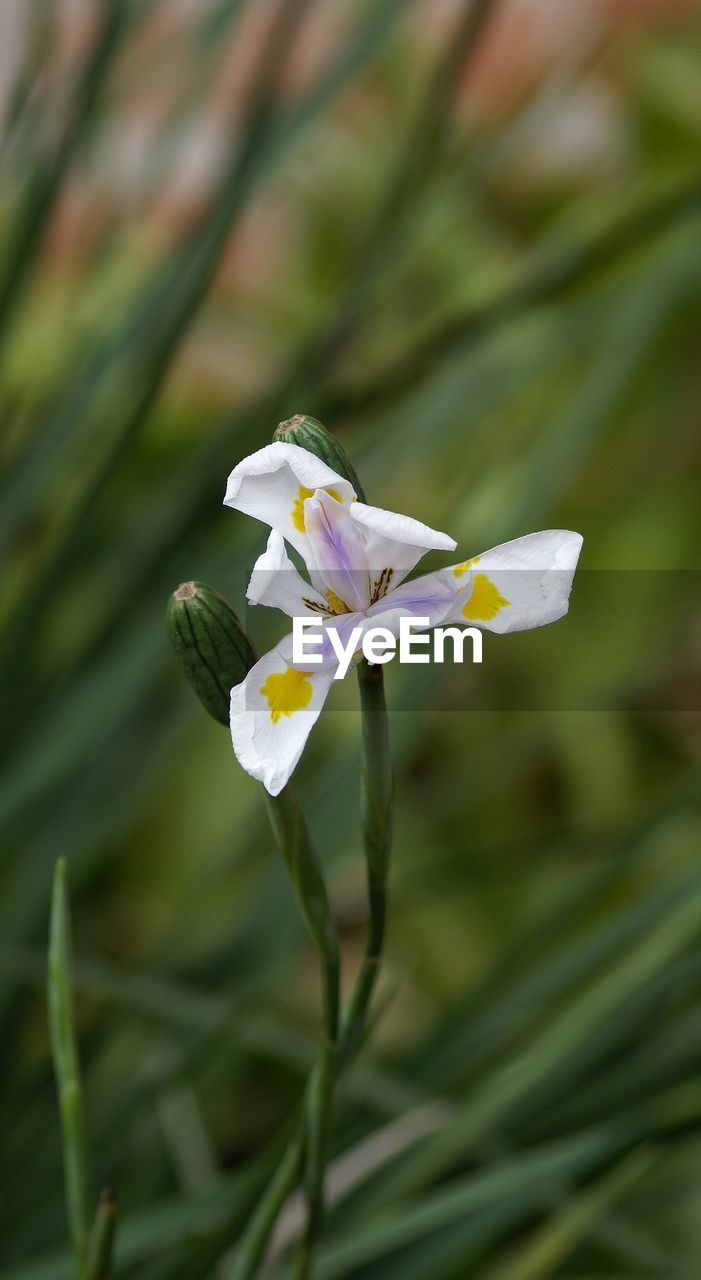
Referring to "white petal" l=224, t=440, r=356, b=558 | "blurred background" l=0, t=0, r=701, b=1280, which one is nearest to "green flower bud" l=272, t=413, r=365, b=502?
"white petal" l=224, t=440, r=356, b=558

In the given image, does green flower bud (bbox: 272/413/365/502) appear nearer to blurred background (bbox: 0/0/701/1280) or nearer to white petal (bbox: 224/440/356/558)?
white petal (bbox: 224/440/356/558)

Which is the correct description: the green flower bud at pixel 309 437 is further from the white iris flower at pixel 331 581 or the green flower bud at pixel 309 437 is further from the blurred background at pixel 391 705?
the blurred background at pixel 391 705

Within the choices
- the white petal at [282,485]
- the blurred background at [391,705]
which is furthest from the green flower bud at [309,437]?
the blurred background at [391,705]

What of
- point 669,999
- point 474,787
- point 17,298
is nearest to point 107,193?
point 17,298

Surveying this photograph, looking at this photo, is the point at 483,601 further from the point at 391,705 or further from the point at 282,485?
the point at 391,705

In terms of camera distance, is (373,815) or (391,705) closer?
(373,815)

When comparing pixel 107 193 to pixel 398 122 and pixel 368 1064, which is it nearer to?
pixel 398 122

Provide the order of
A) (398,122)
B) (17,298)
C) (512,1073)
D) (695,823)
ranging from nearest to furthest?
(512,1073) < (17,298) < (695,823) < (398,122)

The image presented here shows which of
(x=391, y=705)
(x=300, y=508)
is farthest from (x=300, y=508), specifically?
(x=391, y=705)
